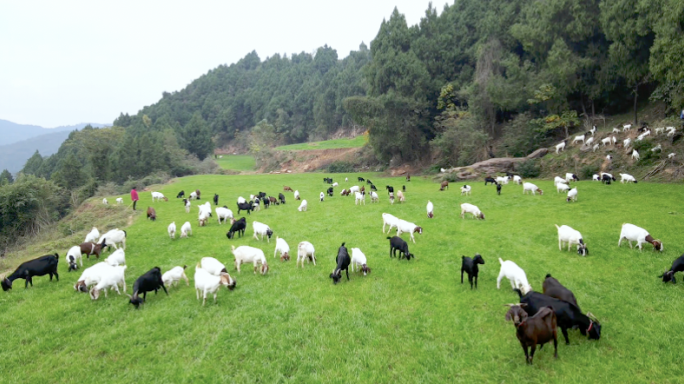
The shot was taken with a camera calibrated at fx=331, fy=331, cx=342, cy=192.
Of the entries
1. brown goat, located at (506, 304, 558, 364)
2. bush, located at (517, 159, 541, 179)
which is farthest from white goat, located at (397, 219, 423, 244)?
bush, located at (517, 159, 541, 179)

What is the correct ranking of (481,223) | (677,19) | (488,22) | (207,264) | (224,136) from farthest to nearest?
(224,136) → (488,22) → (677,19) → (481,223) → (207,264)

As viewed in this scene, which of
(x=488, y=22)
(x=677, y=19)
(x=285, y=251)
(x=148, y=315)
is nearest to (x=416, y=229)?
(x=285, y=251)

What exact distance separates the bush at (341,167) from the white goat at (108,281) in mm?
48949

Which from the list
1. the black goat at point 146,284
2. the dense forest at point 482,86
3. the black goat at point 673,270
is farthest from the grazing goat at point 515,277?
the dense forest at point 482,86

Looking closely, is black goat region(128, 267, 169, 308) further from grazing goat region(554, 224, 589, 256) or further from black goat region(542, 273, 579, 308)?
grazing goat region(554, 224, 589, 256)

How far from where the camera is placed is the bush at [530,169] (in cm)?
2997

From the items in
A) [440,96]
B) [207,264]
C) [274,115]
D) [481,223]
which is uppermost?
[274,115]

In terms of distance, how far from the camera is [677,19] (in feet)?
68.2

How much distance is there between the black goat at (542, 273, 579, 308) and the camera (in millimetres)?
7113

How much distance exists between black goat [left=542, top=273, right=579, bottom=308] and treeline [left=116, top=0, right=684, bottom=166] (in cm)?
2172

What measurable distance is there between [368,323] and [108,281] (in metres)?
7.75

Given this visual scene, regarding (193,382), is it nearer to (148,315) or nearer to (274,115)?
(148,315)

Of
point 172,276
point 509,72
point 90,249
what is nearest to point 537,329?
point 172,276

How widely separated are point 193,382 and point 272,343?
1.60 m
